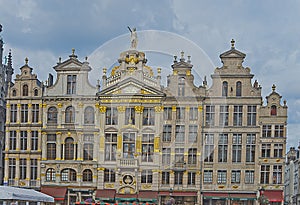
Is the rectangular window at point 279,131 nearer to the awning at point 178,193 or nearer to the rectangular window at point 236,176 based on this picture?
the rectangular window at point 236,176

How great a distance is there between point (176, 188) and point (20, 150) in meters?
11.7

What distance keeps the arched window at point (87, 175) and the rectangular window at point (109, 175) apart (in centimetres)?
A: 108

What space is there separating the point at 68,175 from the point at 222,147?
36.3 feet

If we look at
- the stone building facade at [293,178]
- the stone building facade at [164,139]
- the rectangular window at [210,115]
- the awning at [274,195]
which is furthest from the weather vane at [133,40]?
the stone building facade at [293,178]

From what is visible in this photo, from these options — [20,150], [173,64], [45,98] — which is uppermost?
[173,64]

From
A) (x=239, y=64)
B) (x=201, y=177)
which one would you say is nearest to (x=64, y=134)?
(x=201, y=177)

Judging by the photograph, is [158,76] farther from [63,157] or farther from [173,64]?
[63,157]

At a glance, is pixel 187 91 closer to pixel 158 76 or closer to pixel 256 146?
pixel 158 76

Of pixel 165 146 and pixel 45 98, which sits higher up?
pixel 45 98

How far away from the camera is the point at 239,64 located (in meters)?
36.4

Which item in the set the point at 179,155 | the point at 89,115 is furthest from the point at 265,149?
the point at 89,115

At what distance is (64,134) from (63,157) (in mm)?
1644

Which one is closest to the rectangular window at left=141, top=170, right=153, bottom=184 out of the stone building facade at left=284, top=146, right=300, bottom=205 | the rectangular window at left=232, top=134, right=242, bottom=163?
the rectangular window at left=232, top=134, right=242, bottom=163

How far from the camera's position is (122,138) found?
3675cm
